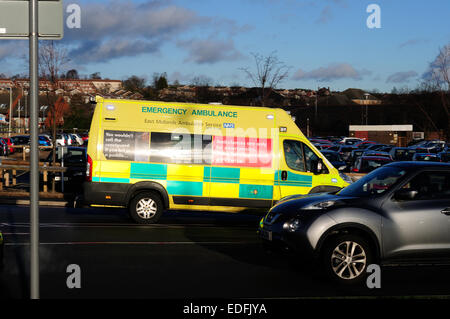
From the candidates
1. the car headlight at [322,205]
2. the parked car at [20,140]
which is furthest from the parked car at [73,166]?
the parked car at [20,140]

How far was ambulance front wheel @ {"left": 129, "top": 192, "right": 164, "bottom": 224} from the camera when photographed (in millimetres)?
13359

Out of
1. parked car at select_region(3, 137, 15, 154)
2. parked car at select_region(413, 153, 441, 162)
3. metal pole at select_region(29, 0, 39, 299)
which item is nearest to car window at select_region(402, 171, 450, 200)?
metal pole at select_region(29, 0, 39, 299)

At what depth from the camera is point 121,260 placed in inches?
362

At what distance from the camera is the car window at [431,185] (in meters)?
8.26

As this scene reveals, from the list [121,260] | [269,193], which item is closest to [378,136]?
[269,193]

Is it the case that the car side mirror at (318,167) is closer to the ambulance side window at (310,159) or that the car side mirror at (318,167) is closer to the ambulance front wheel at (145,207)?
the ambulance side window at (310,159)

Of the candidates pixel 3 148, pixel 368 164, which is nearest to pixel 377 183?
pixel 368 164

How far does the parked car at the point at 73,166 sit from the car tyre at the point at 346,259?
1352 cm

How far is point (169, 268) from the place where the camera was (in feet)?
28.5

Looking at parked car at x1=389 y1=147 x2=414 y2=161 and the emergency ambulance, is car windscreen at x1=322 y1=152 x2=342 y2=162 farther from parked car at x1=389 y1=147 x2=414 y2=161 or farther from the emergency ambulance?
the emergency ambulance

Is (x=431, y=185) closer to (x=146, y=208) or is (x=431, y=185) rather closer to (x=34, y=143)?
(x=34, y=143)

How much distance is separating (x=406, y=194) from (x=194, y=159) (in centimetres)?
624

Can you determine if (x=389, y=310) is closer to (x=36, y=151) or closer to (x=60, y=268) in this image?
(x=36, y=151)

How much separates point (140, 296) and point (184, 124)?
682 cm
